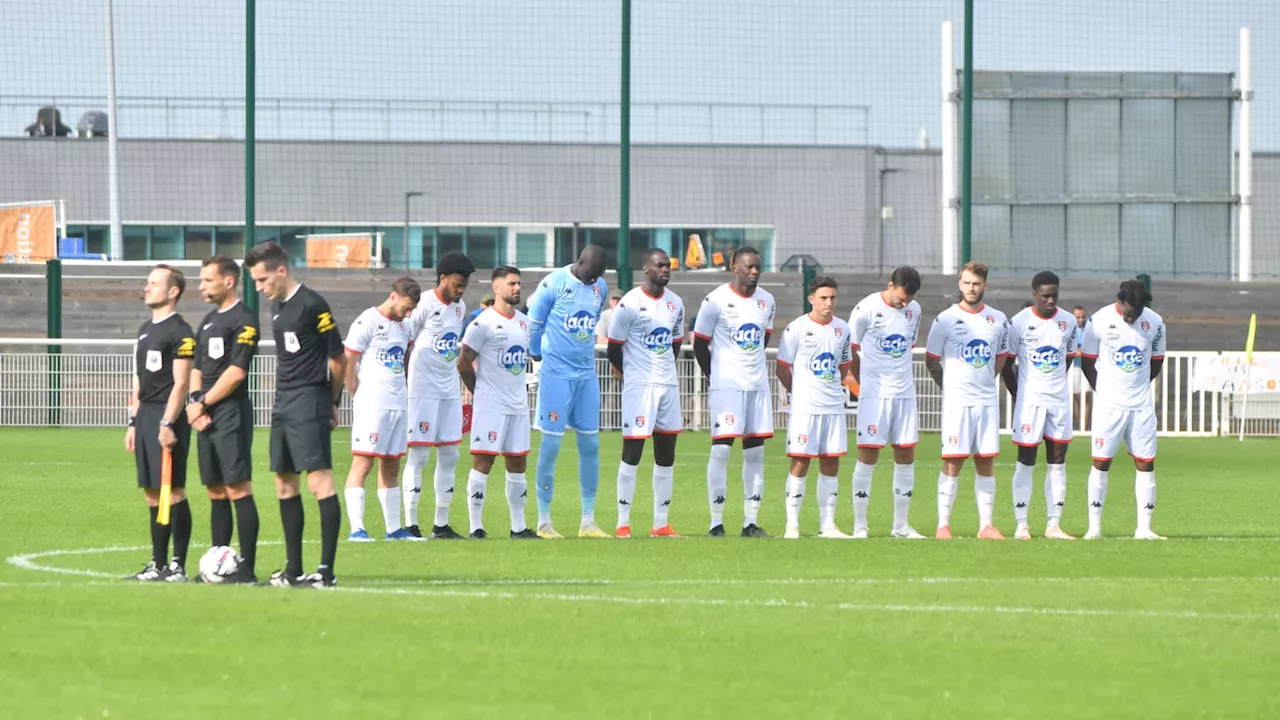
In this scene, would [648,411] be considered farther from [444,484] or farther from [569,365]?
[444,484]

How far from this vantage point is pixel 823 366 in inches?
563

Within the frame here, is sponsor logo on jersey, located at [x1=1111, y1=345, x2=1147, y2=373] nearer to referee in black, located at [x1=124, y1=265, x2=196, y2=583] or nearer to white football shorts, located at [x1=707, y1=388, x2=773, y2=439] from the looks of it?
white football shorts, located at [x1=707, y1=388, x2=773, y2=439]

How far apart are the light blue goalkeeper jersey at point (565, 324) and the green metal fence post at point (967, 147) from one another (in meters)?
14.5

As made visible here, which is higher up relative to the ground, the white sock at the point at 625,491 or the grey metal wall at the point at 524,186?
the grey metal wall at the point at 524,186

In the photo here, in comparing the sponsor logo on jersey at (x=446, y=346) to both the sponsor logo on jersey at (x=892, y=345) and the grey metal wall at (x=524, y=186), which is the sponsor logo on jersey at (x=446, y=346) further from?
the grey metal wall at (x=524, y=186)

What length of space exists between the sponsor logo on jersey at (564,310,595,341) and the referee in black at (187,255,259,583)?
403cm

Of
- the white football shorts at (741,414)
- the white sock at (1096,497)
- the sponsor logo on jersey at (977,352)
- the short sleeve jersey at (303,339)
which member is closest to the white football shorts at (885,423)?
the sponsor logo on jersey at (977,352)

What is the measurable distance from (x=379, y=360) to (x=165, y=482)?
3458 millimetres

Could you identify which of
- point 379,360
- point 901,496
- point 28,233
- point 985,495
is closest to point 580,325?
point 379,360

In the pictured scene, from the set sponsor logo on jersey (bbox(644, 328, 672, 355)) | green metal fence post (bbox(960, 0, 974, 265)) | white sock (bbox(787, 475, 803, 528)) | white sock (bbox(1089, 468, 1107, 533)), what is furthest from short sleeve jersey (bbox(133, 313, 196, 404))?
green metal fence post (bbox(960, 0, 974, 265))

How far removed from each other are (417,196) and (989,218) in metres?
27.2

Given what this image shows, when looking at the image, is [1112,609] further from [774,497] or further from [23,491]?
[23,491]

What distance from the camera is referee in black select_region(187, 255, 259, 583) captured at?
1013 centimetres

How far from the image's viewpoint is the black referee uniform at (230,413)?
33.3 feet
